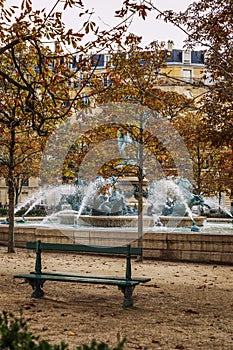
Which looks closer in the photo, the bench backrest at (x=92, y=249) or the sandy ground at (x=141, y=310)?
the sandy ground at (x=141, y=310)

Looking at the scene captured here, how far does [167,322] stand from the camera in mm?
7258

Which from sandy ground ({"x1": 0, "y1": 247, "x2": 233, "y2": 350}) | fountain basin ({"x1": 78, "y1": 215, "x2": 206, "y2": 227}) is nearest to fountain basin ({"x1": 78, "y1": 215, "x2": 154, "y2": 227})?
fountain basin ({"x1": 78, "y1": 215, "x2": 206, "y2": 227})

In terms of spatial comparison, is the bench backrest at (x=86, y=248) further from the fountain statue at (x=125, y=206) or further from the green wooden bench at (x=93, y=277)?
the fountain statue at (x=125, y=206)

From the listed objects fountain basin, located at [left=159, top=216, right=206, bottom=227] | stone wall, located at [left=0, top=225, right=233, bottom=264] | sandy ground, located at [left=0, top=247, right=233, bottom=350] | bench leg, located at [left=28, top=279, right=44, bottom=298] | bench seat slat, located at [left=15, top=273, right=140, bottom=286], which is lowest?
sandy ground, located at [left=0, top=247, right=233, bottom=350]

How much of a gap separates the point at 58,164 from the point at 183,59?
40.9 m

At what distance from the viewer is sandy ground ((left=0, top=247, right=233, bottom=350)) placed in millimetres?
6406

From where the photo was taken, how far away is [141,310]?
7.98 meters

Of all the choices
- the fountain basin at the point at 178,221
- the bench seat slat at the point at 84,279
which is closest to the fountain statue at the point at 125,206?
the fountain basin at the point at 178,221

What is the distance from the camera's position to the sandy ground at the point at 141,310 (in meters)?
6.41

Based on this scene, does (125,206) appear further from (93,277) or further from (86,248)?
(93,277)

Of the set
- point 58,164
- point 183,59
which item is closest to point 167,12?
point 58,164

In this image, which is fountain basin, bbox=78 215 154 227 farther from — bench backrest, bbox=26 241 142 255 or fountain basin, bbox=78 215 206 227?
bench backrest, bbox=26 241 142 255

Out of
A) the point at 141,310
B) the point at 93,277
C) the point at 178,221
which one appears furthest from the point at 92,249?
the point at 178,221

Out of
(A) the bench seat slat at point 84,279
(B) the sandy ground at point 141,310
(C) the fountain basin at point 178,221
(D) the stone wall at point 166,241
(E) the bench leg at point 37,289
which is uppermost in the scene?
(C) the fountain basin at point 178,221
